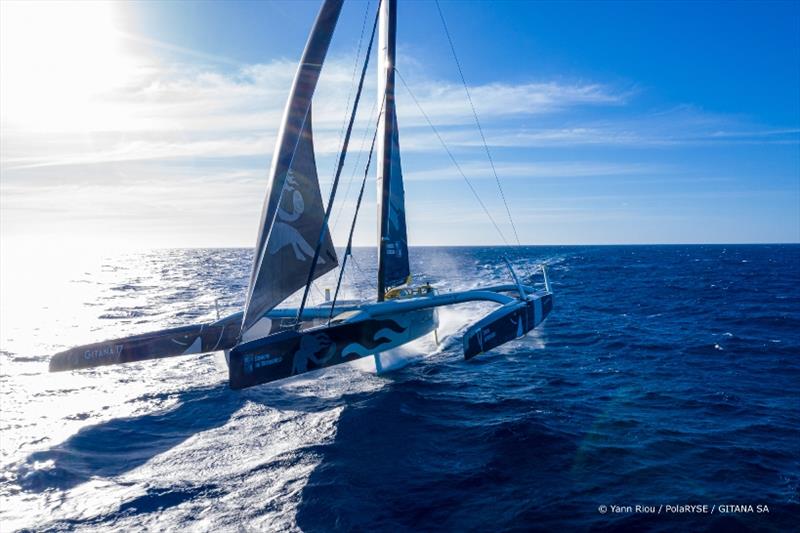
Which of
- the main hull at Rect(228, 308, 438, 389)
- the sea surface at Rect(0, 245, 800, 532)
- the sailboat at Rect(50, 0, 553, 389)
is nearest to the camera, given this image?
the sea surface at Rect(0, 245, 800, 532)

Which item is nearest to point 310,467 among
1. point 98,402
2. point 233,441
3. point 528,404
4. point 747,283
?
point 233,441

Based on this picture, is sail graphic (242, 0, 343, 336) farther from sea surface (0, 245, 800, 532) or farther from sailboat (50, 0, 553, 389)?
sea surface (0, 245, 800, 532)

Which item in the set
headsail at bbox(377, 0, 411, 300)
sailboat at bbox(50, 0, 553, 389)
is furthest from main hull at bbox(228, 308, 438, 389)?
headsail at bbox(377, 0, 411, 300)

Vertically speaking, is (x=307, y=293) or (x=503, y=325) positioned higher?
(x=307, y=293)

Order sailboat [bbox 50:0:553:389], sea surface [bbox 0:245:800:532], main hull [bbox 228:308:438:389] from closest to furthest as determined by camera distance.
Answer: sea surface [bbox 0:245:800:532], main hull [bbox 228:308:438:389], sailboat [bbox 50:0:553:389]

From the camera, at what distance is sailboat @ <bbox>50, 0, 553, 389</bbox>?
8.02 meters

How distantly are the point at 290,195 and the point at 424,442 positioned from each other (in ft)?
15.6

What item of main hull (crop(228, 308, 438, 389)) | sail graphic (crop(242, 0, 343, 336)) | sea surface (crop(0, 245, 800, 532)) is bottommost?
sea surface (crop(0, 245, 800, 532))

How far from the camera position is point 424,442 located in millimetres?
7699

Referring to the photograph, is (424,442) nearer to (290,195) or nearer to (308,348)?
(308,348)

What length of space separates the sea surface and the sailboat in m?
1.08

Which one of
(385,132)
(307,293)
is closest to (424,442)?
(307,293)

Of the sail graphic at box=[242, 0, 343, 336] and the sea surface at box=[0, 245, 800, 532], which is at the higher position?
the sail graphic at box=[242, 0, 343, 336]

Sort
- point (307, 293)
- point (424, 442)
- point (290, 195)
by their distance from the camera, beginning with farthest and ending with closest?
point (307, 293) → point (290, 195) → point (424, 442)
